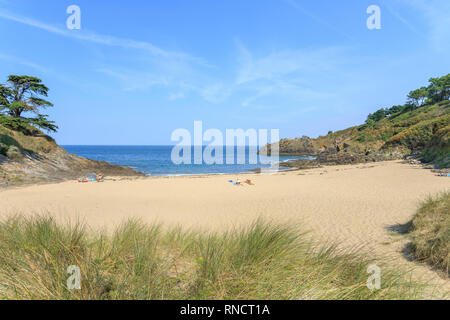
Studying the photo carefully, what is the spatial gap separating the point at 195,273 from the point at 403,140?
1635 inches

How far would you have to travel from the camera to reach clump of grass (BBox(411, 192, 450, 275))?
4.45m

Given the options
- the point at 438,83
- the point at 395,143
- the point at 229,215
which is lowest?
the point at 229,215

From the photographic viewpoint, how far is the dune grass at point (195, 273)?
2.23 metres

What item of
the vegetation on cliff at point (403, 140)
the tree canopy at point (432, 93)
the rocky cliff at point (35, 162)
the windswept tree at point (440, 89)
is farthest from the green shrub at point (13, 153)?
the windswept tree at point (440, 89)

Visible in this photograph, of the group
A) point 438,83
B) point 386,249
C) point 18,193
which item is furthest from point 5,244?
point 438,83

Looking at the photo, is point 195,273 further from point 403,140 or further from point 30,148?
point 403,140

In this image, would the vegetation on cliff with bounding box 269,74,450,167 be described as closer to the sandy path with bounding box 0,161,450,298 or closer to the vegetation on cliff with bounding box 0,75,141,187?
the sandy path with bounding box 0,161,450,298

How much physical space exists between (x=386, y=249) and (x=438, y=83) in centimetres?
9396

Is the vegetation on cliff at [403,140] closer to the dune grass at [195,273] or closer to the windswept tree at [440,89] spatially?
the windswept tree at [440,89]

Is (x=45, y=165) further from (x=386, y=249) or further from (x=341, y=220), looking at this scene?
(x=386, y=249)

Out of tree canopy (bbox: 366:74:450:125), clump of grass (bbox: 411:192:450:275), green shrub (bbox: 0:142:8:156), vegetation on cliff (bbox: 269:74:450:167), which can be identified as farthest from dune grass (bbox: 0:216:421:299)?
tree canopy (bbox: 366:74:450:125)

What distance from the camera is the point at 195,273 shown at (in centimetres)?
276

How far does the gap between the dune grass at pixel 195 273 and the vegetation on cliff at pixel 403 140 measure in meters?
21.6
